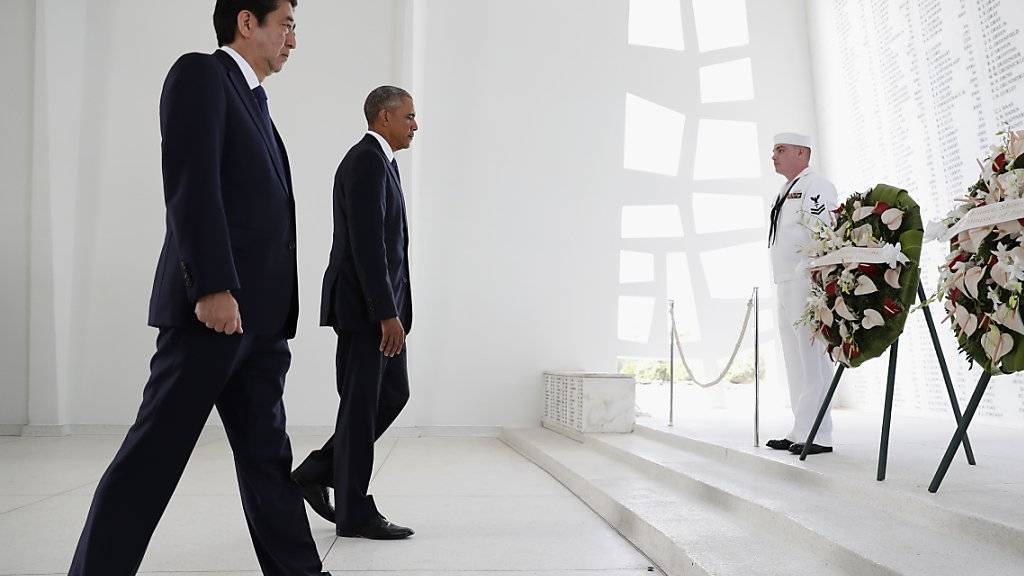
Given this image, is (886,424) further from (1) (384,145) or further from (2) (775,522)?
(1) (384,145)

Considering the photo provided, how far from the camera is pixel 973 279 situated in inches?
88.5

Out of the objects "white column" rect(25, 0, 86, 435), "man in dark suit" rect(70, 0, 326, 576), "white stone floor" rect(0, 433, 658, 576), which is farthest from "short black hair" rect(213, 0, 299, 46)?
"white column" rect(25, 0, 86, 435)

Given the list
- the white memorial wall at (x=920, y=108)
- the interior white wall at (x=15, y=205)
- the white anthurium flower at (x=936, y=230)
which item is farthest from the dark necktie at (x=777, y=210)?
the interior white wall at (x=15, y=205)

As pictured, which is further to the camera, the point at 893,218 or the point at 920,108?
the point at 920,108

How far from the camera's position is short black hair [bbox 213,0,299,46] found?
1.86 meters

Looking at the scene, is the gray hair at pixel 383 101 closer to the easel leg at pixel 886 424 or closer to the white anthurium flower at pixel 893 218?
the white anthurium flower at pixel 893 218

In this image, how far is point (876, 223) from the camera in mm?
3008

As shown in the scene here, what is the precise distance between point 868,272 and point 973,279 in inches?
28.8

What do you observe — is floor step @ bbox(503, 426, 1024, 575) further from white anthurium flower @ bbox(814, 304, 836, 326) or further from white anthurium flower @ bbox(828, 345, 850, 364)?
white anthurium flower @ bbox(814, 304, 836, 326)

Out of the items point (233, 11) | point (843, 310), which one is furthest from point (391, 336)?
point (843, 310)

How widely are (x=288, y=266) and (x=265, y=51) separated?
55 centimetres

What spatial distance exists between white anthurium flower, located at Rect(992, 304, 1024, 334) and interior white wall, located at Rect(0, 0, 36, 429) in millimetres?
6764

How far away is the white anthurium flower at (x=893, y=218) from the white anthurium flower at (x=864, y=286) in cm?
22

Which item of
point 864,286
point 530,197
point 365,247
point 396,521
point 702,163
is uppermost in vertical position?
point 702,163
